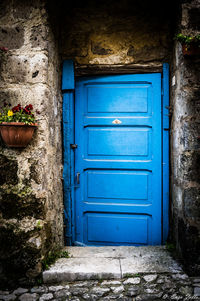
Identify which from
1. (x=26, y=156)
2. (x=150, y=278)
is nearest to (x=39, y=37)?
(x=26, y=156)

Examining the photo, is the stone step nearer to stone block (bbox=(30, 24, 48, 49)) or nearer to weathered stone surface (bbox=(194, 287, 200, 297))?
weathered stone surface (bbox=(194, 287, 200, 297))

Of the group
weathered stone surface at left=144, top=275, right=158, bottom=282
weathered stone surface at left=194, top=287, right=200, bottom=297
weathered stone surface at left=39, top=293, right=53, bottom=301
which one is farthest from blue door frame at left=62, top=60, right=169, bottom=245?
weathered stone surface at left=39, top=293, right=53, bottom=301

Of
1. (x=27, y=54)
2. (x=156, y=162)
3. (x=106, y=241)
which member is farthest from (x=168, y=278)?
(x=27, y=54)

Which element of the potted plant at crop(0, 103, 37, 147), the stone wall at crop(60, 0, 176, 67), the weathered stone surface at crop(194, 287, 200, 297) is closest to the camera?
the weathered stone surface at crop(194, 287, 200, 297)

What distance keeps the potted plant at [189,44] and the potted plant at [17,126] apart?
156 cm

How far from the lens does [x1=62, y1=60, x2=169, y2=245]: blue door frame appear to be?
2.79 metres

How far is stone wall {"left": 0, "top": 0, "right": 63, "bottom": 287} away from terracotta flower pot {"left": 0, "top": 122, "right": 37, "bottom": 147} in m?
0.14

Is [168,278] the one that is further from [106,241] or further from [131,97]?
[131,97]

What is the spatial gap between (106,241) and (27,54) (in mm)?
2339

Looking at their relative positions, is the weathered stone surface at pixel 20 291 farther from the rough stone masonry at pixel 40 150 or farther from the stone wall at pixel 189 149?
the stone wall at pixel 189 149

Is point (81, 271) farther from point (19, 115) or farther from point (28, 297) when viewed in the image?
point (19, 115)

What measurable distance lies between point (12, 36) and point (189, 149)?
2.13m

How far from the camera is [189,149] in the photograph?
2316 mm

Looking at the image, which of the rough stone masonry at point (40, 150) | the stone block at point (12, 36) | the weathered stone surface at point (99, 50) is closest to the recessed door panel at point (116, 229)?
the rough stone masonry at point (40, 150)
